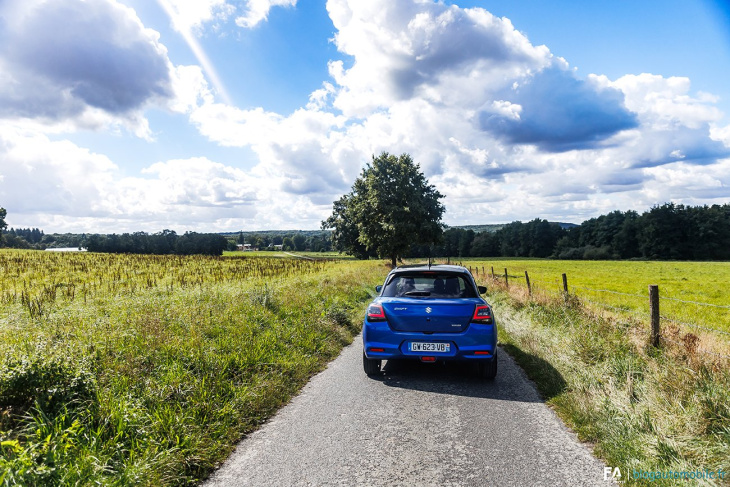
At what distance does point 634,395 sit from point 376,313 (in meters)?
3.23

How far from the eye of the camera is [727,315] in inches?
522

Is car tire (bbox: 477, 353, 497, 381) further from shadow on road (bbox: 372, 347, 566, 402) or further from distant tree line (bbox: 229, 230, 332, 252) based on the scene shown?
distant tree line (bbox: 229, 230, 332, 252)

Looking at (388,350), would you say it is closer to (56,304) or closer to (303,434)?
(303,434)

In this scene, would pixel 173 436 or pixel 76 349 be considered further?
pixel 76 349

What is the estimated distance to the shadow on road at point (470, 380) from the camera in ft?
16.7

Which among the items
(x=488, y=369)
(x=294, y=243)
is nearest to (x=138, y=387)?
(x=488, y=369)

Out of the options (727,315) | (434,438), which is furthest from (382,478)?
(727,315)

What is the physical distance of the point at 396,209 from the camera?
106 ft

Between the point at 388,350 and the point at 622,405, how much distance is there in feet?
9.07

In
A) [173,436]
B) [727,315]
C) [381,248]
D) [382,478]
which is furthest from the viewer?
[381,248]

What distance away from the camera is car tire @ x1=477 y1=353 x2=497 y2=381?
217 inches

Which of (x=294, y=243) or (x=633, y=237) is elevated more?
(x=633, y=237)
